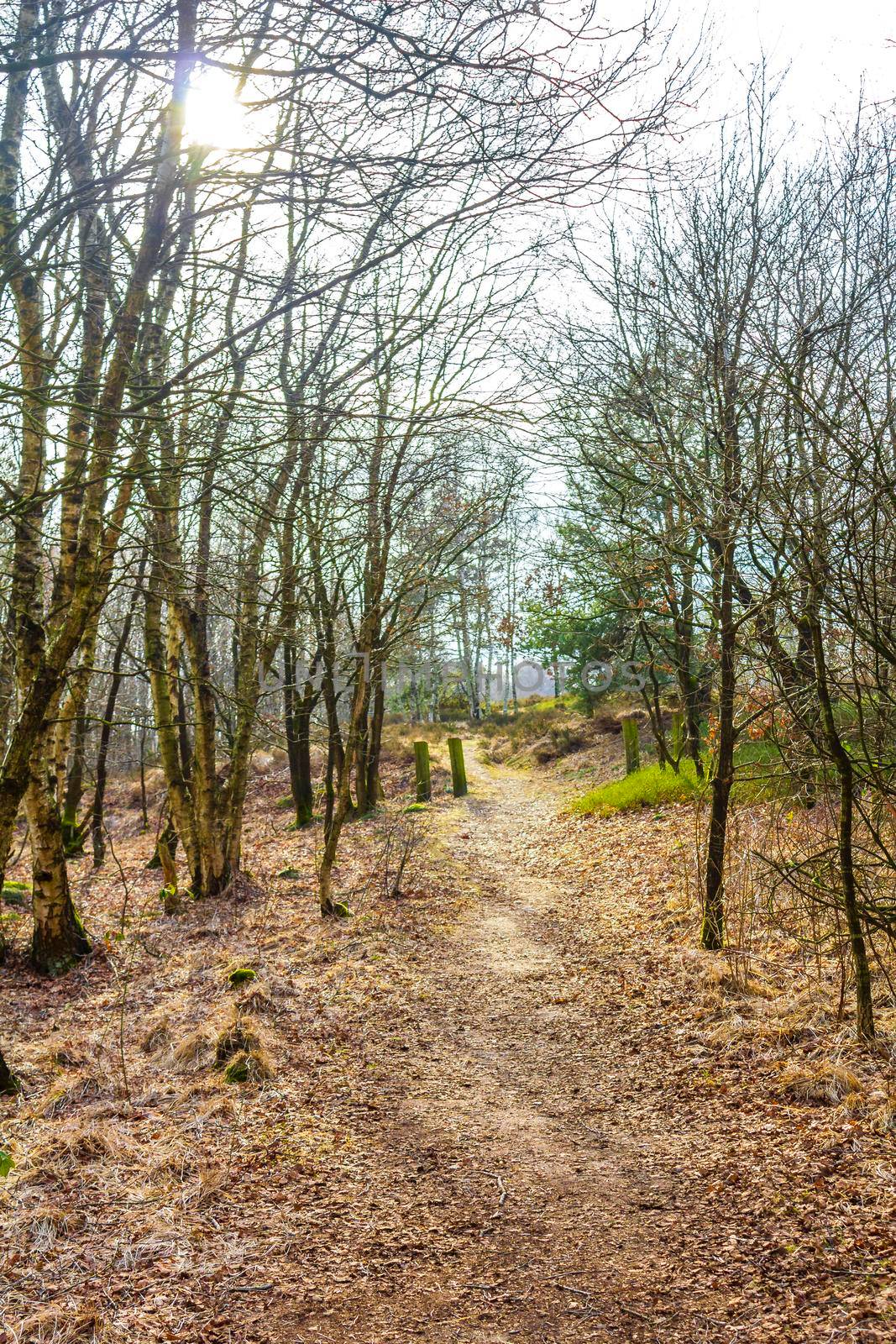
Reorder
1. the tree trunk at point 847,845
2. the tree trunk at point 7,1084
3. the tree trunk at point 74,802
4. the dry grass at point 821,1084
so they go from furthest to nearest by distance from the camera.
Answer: the tree trunk at point 74,802 < the tree trunk at point 7,1084 < the tree trunk at point 847,845 < the dry grass at point 821,1084

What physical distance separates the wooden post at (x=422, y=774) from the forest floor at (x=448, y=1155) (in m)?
9.32

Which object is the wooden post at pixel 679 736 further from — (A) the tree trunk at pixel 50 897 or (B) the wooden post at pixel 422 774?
(A) the tree trunk at pixel 50 897

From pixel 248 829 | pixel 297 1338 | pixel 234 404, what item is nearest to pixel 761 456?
pixel 234 404

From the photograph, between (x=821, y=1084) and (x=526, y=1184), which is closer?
(x=526, y=1184)

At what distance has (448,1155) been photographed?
14.0ft

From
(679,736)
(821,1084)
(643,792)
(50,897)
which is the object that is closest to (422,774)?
(679,736)

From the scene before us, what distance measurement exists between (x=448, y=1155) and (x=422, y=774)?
513 inches

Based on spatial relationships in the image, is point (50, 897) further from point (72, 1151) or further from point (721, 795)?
point (721, 795)

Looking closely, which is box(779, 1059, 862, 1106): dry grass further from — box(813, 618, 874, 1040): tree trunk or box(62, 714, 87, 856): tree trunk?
box(62, 714, 87, 856): tree trunk

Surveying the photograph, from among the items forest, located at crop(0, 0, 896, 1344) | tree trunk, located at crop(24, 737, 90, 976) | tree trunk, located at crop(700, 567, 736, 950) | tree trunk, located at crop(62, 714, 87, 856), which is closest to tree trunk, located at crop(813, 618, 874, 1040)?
forest, located at crop(0, 0, 896, 1344)

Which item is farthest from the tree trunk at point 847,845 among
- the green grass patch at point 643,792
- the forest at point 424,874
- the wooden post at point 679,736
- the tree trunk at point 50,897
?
the wooden post at point 679,736

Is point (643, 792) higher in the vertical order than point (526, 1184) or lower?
higher

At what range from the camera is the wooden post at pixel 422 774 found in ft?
56.5

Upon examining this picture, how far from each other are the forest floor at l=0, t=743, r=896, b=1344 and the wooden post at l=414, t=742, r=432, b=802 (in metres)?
9.32
